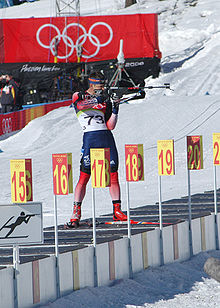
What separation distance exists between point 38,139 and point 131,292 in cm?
1459

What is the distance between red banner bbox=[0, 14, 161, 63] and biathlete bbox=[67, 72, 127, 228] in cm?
1752

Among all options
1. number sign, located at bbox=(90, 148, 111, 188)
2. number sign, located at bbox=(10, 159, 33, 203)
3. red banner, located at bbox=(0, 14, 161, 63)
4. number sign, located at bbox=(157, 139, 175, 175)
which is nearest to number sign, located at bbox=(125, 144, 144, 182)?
number sign, located at bbox=(157, 139, 175, 175)

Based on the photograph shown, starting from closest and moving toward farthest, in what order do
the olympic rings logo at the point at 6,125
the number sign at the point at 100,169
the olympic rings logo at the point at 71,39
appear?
the number sign at the point at 100,169 → the olympic rings logo at the point at 6,125 → the olympic rings logo at the point at 71,39

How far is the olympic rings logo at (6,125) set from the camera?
2275cm

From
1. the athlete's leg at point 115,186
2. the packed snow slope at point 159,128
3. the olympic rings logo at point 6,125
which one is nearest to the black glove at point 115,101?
the athlete's leg at point 115,186

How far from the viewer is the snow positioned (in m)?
7.29

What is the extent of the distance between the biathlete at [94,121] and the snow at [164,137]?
137 cm

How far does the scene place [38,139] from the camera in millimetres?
21609

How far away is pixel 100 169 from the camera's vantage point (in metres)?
7.20

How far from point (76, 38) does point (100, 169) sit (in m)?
20.3

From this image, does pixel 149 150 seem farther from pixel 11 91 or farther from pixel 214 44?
pixel 214 44

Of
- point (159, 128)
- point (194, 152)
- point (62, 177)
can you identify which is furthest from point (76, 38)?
point (62, 177)

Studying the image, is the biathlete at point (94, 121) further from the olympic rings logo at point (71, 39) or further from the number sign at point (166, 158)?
the olympic rings logo at point (71, 39)

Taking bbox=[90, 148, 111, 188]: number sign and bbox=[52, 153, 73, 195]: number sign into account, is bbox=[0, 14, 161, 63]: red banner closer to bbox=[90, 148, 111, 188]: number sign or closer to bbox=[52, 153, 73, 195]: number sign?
bbox=[90, 148, 111, 188]: number sign
